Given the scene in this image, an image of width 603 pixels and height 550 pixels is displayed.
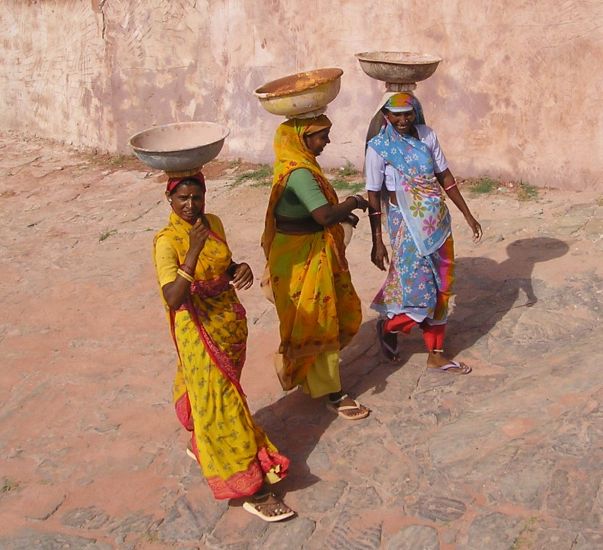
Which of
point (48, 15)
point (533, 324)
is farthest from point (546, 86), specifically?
point (48, 15)

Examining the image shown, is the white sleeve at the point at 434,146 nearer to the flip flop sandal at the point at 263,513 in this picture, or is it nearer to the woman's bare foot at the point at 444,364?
the woman's bare foot at the point at 444,364

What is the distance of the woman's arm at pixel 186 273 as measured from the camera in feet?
10.9

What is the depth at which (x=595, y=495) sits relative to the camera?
11.4 feet

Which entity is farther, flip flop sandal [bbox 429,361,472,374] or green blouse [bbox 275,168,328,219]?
flip flop sandal [bbox 429,361,472,374]

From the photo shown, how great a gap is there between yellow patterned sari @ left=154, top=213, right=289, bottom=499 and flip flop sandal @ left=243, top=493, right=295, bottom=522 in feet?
0.39

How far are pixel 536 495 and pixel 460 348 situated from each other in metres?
1.71

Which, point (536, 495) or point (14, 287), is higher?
point (536, 495)

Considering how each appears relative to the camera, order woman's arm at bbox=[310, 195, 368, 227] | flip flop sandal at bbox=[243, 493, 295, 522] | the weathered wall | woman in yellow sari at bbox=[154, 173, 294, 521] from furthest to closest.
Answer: the weathered wall < woman's arm at bbox=[310, 195, 368, 227] < flip flop sandal at bbox=[243, 493, 295, 522] < woman in yellow sari at bbox=[154, 173, 294, 521]

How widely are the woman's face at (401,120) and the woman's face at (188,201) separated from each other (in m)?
1.47

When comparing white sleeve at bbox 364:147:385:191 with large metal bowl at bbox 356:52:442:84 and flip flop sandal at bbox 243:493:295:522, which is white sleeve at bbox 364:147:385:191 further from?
flip flop sandal at bbox 243:493:295:522

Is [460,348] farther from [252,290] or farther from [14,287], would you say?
[14,287]

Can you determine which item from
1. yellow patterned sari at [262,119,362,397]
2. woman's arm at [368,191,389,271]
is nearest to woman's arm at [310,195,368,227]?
yellow patterned sari at [262,119,362,397]

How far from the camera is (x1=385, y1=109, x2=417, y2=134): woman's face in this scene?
177 inches

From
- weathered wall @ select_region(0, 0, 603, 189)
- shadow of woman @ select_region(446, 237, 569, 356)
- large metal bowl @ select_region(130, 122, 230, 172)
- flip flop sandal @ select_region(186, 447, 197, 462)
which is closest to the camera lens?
large metal bowl @ select_region(130, 122, 230, 172)
